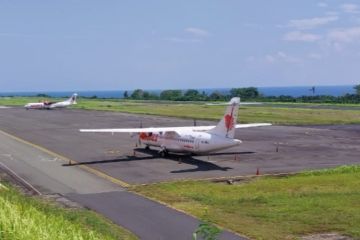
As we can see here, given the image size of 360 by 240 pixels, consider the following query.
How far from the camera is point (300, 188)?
34281mm

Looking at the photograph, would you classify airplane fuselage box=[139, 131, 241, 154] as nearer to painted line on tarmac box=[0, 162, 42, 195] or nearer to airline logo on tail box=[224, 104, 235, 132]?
airline logo on tail box=[224, 104, 235, 132]

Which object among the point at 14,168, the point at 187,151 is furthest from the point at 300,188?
the point at 14,168

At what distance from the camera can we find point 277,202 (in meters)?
30.1

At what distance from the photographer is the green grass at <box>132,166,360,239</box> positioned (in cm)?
2492

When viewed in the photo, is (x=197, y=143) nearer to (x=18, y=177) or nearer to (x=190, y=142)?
(x=190, y=142)

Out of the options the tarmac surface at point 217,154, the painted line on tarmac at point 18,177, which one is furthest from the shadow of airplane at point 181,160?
the painted line on tarmac at point 18,177

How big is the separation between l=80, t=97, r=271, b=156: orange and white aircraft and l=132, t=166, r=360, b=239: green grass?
7181mm

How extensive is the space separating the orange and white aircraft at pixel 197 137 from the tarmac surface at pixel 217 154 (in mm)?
1017

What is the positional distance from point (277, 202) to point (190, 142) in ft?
59.6

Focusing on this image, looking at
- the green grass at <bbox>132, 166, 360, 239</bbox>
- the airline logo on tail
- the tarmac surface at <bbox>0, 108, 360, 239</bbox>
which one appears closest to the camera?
the green grass at <bbox>132, 166, 360, 239</bbox>

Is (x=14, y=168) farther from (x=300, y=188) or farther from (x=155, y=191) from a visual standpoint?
(x=300, y=188)

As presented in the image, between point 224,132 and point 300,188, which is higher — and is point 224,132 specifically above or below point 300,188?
above

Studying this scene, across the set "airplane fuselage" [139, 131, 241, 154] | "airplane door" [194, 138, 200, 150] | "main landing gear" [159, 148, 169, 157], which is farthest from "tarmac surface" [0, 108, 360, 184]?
"airplane door" [194, 138, 200, 150]

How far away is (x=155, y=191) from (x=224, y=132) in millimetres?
12417
